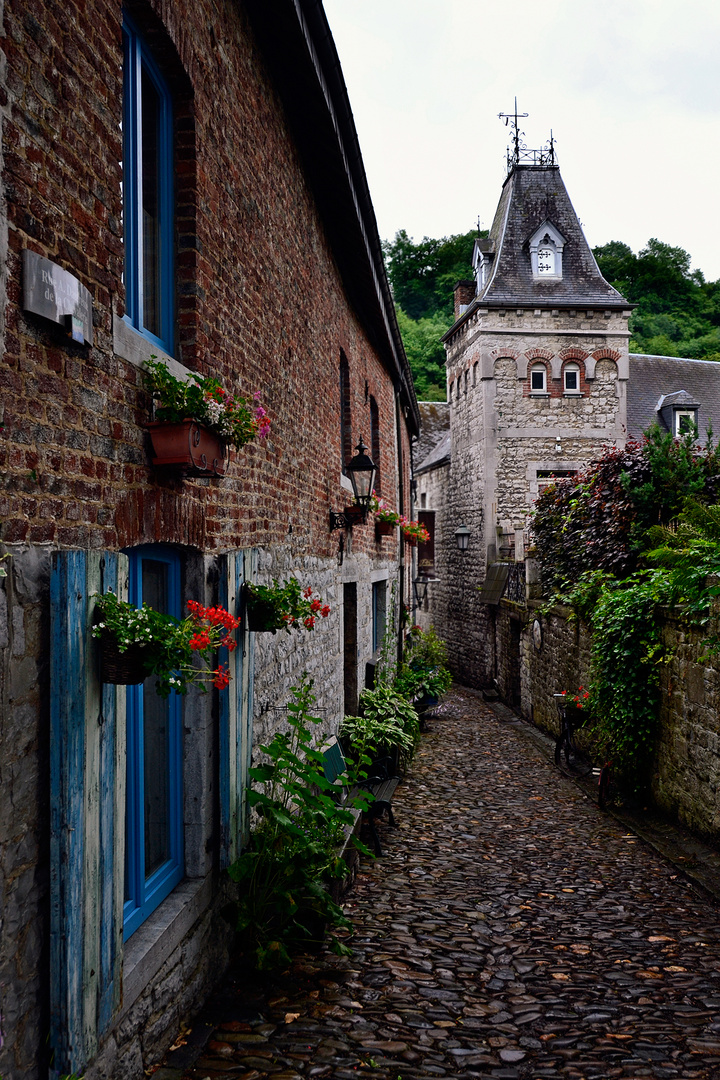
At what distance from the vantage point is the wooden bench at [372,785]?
6.76 meters

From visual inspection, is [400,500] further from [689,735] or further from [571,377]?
[689,735]

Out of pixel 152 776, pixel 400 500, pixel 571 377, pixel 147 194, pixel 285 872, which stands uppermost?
pixel 571 377

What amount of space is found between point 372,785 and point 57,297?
667cm

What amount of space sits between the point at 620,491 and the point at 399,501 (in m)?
5.96

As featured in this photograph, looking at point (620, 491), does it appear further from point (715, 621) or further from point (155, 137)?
point (155, 137)

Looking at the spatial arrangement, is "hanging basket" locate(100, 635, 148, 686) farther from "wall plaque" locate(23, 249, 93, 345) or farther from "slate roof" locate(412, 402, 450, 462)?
"slate roof" locate(412, 402, 450, 462)

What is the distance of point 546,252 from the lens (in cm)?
2062

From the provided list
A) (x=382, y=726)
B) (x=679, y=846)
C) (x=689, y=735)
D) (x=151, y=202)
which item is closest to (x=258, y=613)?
(x=151, y=202)

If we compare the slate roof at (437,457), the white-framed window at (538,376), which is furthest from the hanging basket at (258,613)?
the slate roof at (437,457)

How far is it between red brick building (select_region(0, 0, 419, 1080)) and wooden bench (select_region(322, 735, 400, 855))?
51.4 inches

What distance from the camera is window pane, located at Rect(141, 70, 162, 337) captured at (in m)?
3.73

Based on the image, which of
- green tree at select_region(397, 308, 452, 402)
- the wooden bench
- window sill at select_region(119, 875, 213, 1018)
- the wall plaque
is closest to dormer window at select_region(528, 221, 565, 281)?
green tree at select_region(397, 308, 452, 402)

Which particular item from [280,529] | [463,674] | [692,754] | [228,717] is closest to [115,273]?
[228,717]

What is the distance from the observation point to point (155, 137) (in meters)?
3.87
